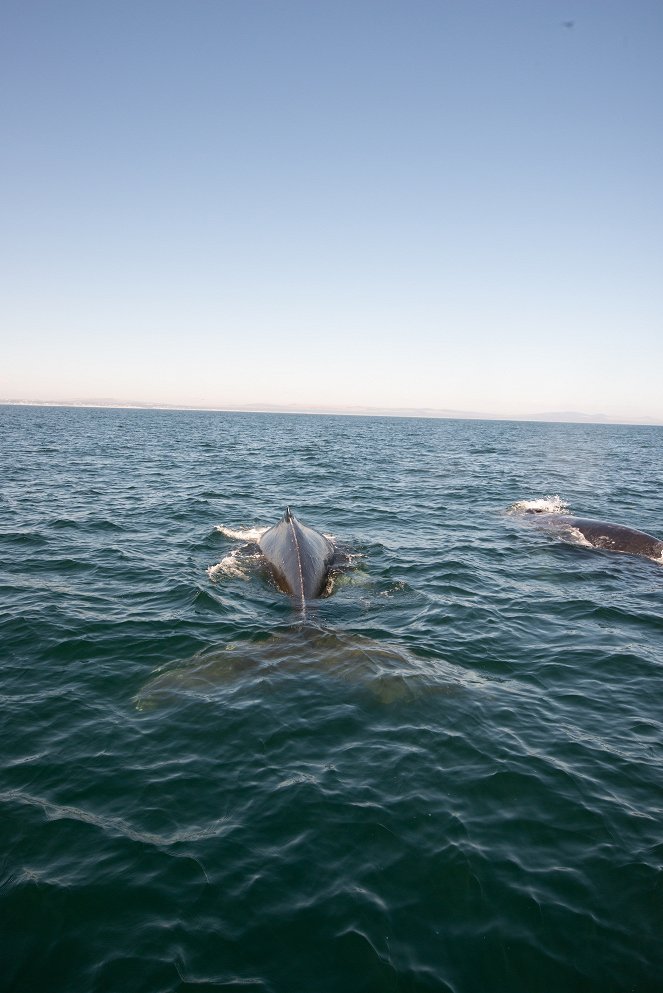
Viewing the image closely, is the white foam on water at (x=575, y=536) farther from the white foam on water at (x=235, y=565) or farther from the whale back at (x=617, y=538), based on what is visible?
the white foam on water at (x=235, y=565)

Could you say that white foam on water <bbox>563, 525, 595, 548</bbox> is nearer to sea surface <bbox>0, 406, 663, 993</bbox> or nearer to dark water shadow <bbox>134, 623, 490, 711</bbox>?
sea surface <bbox>0, 406, 663, 993</bbox>

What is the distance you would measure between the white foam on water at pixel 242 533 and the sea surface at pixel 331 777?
8.76ft

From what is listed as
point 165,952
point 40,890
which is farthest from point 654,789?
point 40,890

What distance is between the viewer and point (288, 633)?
11266mm

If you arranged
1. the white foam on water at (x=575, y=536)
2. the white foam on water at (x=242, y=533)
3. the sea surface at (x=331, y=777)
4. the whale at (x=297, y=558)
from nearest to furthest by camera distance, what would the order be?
1. the sea surface at (x=331, y=777)
2. the whale at (x=297, y=558)
3. the white foam on water at (x=575, y=536)
4. the white foam on water at (x=242, y=533)

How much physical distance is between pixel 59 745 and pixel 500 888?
241 inches

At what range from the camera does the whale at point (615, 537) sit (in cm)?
1750

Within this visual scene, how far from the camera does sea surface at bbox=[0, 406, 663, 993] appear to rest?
16.4ft

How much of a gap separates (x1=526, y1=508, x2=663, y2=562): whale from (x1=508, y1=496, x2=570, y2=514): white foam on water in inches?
133

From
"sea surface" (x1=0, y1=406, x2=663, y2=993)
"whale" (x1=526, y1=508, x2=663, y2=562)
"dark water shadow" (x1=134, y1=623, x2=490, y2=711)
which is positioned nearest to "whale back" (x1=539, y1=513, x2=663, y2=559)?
"whale" (x1=526, y1=508, x2=663, y2=562)

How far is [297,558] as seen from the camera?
14.3 meters

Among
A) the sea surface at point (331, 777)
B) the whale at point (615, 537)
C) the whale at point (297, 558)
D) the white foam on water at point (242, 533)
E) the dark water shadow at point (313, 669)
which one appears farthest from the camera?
the white foam on water at point (242, 533)

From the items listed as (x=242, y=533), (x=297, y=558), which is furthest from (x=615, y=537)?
(x=242, y=533)

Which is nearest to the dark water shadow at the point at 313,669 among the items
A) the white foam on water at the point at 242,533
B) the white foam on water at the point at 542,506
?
the white foam on water at the point at 242,533
